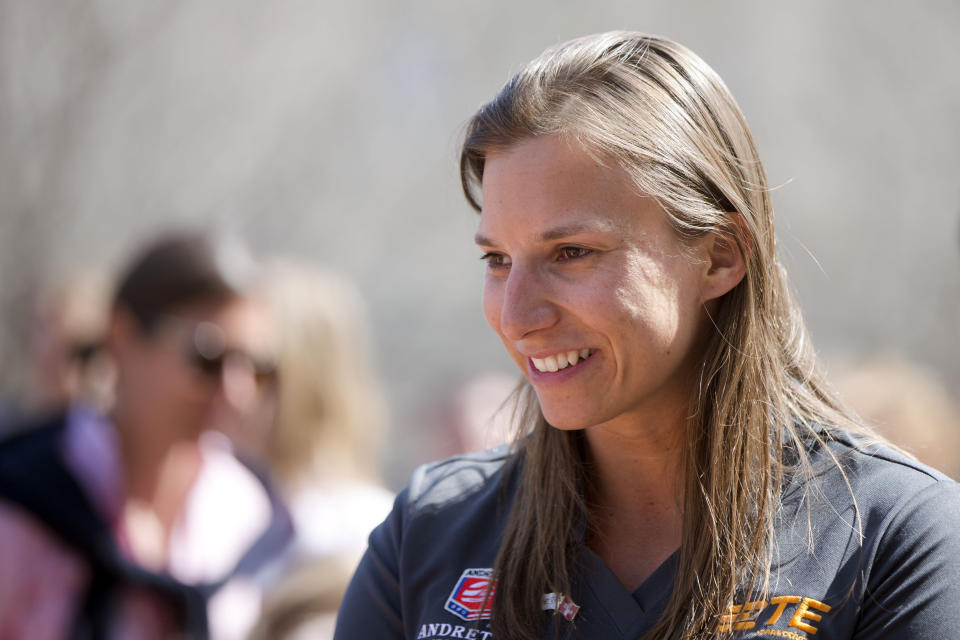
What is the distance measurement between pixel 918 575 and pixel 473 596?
2.63ft

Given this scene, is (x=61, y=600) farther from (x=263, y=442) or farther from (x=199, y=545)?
(x=263, y=442)

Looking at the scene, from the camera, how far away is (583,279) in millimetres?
1930

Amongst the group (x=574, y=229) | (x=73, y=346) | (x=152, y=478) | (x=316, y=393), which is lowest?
(x=152, y=478)

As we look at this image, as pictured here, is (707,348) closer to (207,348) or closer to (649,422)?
(649,422)

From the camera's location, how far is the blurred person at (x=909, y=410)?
369cm

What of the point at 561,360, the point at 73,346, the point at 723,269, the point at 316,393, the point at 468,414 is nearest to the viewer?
the point at 561,360

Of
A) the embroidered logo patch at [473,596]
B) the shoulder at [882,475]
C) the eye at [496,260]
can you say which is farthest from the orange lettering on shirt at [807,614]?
the eye at [496,260]

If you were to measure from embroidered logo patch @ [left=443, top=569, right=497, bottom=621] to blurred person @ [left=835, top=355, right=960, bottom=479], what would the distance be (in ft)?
6.53

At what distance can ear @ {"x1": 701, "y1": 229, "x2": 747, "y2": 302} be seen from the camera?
2070 millimetres

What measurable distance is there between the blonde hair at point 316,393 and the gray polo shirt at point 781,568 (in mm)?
1974

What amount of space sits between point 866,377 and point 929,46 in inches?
284

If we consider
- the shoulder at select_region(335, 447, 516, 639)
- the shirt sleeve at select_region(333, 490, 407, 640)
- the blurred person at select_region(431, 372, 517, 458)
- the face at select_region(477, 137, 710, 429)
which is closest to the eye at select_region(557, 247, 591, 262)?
the face at select_region(477, 137, 710, 429)

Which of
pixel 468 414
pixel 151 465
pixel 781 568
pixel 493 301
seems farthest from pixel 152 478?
pixel 781 568

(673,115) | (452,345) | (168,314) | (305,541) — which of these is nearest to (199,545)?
(305,541)
